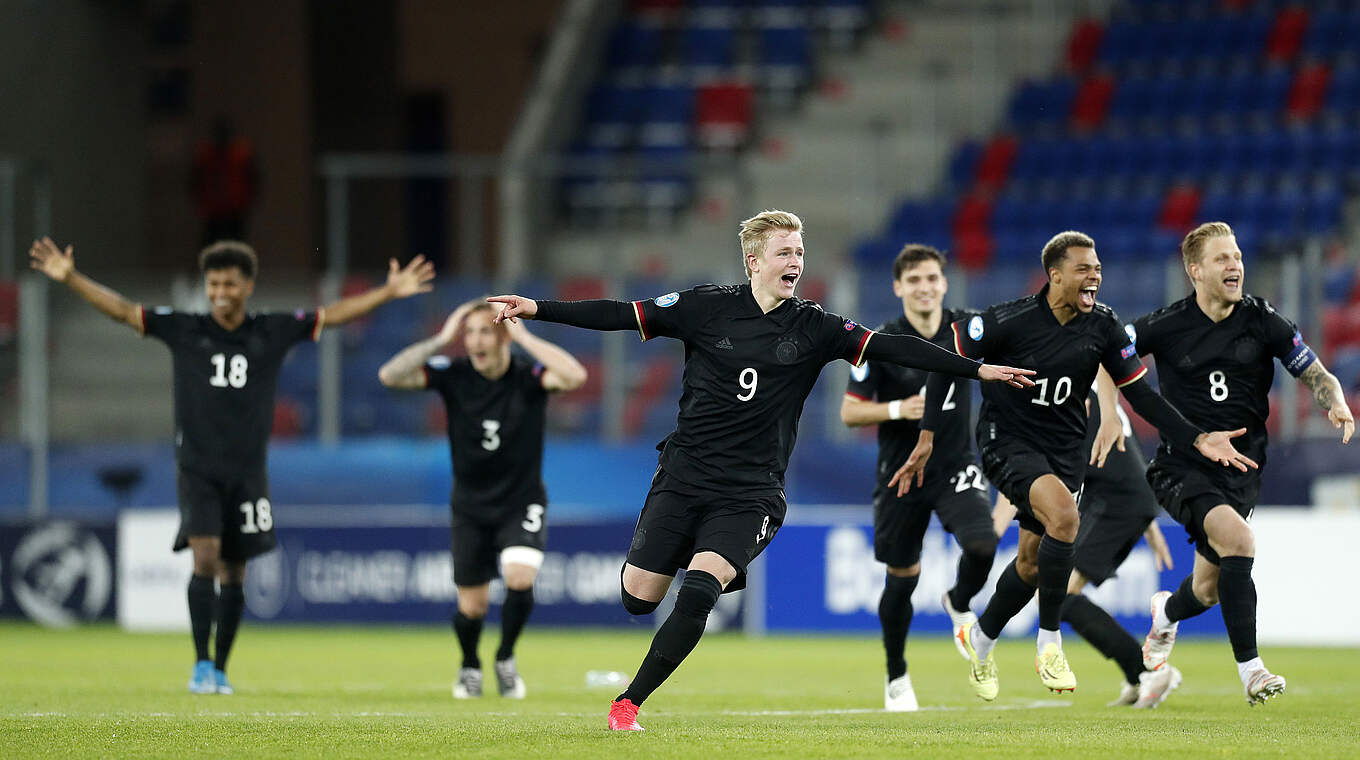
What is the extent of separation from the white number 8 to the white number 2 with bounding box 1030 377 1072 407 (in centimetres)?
200

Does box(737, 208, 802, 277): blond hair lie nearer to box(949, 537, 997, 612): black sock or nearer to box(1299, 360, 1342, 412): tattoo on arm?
box(949, 537, 997, 612): black sock

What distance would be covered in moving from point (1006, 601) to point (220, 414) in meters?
4.77

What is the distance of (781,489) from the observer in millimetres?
8445

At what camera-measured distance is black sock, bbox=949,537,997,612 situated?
401 inches

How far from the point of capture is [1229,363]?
9.67 meters

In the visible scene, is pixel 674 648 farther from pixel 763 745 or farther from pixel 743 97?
pixel 743 97

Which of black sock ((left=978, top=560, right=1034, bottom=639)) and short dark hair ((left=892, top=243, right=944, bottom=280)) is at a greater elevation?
short dark hair ((left=892, top=243, right=944, bottom=280))

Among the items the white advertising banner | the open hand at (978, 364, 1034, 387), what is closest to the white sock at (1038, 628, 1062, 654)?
the open hand at (978, 364, 1034, 387)

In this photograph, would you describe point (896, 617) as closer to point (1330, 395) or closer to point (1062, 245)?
point (1062, 245)

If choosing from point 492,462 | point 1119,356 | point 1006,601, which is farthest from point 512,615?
point 1119,356

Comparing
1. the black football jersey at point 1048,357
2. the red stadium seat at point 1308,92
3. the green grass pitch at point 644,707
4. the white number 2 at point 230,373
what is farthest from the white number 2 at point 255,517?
the red stadium seat at point 1308,92

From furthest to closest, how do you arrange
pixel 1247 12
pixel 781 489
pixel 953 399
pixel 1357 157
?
pixel 1247 12 < pixel 1357 157 < pixel 953 399 < pixel 781 489

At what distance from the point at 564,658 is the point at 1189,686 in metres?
5.09

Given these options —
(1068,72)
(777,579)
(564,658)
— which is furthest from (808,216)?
(564,658)
